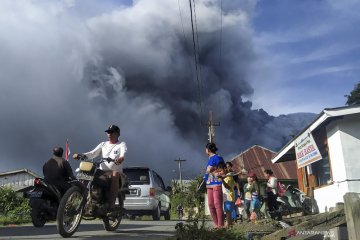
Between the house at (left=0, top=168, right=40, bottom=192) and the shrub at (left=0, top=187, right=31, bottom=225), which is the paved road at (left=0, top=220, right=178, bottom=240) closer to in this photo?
the shrub at (left=0, top=187, right=31, bottom=225)

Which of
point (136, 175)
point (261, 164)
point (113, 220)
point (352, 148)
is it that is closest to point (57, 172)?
point (113, 220)

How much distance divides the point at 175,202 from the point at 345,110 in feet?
103

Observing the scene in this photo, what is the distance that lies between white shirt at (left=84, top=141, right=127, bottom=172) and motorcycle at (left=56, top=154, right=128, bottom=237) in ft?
0.68

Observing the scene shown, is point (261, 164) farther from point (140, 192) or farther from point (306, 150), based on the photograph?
point (140, 192)

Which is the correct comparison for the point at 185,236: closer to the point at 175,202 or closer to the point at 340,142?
the point at 340,142

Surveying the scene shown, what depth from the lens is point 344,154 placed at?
37.2 feet

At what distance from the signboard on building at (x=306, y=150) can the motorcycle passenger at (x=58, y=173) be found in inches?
310

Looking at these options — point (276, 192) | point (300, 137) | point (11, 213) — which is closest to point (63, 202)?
point (276, 192)

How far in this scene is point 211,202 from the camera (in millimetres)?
7902

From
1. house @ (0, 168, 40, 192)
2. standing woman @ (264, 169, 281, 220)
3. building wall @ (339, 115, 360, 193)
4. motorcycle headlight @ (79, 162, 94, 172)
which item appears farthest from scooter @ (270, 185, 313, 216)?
house @ (0, 168, 40, 192)

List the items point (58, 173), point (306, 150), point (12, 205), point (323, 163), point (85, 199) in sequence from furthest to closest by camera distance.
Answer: point (12, 205) → point (323, 163) → point (306, 150) → point (58, 173) → point (85, 199)

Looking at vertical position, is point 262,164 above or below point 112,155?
above

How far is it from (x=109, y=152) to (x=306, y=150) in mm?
8638

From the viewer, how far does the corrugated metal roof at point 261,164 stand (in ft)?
111
